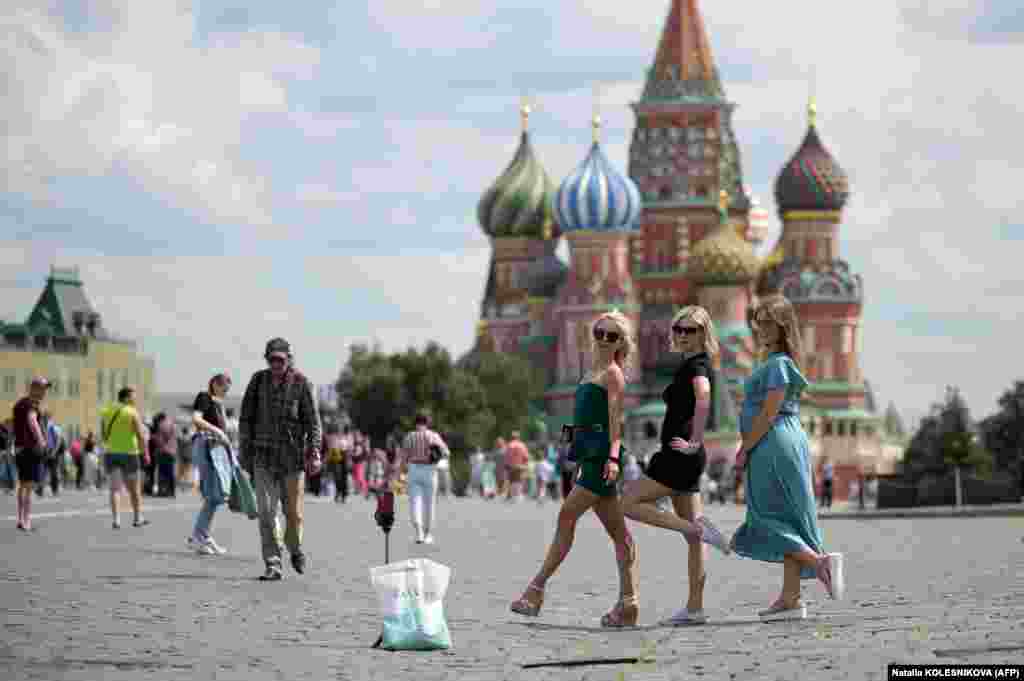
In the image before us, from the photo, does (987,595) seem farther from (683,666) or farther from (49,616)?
(49,616)

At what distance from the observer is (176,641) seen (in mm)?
13039

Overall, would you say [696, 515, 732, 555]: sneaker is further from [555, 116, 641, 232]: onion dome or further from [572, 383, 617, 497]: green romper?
[555, 116, 641, 232]: onion dome

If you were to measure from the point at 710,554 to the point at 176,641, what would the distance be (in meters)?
9.97

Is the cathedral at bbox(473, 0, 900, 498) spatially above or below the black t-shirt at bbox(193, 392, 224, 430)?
above

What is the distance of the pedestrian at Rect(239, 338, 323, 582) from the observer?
696 inches

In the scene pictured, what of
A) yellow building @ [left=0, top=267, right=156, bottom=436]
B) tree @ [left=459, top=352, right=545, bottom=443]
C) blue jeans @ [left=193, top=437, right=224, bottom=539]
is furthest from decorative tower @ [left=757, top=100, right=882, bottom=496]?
blue jeans @ [left=193, top=437, right=224, bottom=539]

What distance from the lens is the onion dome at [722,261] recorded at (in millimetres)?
125125

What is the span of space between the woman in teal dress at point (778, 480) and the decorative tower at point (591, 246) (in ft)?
359

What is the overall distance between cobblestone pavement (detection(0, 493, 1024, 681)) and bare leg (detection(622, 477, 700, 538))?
21.2 inches

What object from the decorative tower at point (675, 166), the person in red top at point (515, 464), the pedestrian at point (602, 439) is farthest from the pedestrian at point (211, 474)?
the decorative tower at point (675, 166)

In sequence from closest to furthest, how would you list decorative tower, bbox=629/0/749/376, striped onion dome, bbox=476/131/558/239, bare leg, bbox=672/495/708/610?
bare leg, bbox=672/495/708/610
decorative tower, bbox=629/0/749/376
striped onion dome, bbox=476/131/558/239

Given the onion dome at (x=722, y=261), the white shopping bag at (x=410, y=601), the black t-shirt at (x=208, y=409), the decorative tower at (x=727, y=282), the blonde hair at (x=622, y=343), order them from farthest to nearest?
the onion dome at (x=722, y=261), the decorative tower at (x=727, y=282), the black t-shirt at (x=208, y=409), the blonde hair at (x=622, y=343), the white shopping bag at (x=410, y=601)

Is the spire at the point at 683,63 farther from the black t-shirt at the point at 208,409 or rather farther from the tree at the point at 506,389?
the black t-shirt at the point at 208,409

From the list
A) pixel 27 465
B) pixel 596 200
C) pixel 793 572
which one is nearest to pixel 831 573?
pixel 793 572
